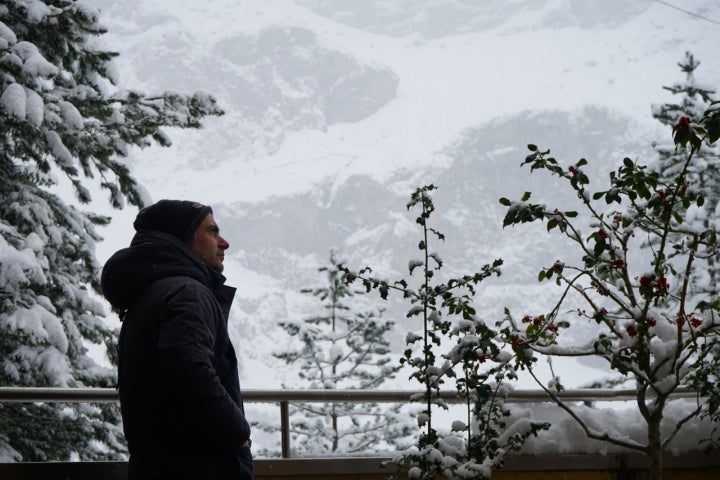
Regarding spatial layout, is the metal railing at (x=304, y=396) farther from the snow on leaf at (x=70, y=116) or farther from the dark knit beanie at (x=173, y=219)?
the snow on leaf at (x=70, y=116)

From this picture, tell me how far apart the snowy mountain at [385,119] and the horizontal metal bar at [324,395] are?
3347 inches

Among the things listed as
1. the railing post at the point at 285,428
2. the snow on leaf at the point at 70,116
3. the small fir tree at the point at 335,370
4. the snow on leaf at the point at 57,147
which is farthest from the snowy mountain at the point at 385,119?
the railing post at the point at 285,428

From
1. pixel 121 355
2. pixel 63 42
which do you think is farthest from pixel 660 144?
pixel 121 355

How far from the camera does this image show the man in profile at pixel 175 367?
5.34 feet

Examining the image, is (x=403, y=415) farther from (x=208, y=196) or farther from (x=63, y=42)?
(x=208, y=196)

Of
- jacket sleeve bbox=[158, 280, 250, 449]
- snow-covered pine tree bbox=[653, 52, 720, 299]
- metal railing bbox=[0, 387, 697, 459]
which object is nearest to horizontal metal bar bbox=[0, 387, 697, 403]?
metal railing bbox=[0, 387, 697, 459]

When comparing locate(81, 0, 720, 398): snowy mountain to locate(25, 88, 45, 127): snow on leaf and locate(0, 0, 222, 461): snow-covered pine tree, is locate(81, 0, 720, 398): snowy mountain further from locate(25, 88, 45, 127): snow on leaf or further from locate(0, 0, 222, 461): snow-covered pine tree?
locate(25, 88, 45, 127): snow on leaf

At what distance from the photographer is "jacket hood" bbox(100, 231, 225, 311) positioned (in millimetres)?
1844

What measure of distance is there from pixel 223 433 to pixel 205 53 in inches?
5734

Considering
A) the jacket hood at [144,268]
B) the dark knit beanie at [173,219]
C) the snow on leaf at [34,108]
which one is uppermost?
the snow on leaf at [34,108]

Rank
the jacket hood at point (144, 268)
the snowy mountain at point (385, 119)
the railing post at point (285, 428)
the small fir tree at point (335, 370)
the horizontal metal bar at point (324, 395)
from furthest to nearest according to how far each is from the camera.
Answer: the snowy mountain at point (385, 119) < the small fir tree at point (335, 370) < the railing post at point (285, 428) < the horizontal metal bar at point (324, 395) < the jacket hood at point (144, 268)

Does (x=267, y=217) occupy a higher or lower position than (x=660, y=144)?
higher

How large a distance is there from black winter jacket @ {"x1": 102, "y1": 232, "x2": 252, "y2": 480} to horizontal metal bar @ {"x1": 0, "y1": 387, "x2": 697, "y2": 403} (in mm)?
1430

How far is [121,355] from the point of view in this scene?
5.98 feet
